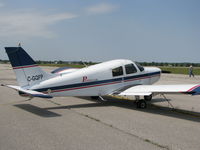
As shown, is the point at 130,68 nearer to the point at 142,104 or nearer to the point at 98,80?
the point at 98,80

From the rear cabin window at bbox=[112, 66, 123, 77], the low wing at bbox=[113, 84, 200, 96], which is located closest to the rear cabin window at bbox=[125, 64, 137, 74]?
the rear cabin window at bbox=[112, 66, 123, 77]

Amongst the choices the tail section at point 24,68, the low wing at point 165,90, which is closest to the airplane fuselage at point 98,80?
the tail section at point 24,68

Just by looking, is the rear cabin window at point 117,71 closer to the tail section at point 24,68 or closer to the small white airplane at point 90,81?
the small white airplane at point 90,81

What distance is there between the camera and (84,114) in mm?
8695

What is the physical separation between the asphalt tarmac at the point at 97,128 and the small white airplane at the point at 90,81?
78 centimetres

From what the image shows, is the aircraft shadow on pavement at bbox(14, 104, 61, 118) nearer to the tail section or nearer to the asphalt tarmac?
the asphalt tarmac

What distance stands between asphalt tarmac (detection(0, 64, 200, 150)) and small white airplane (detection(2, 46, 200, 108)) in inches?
30.6

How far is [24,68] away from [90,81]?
2.85 m

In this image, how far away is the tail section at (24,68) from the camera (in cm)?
895

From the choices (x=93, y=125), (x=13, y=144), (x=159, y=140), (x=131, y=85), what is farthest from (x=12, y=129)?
(x=131, y=85)

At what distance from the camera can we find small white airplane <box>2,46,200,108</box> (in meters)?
9.00

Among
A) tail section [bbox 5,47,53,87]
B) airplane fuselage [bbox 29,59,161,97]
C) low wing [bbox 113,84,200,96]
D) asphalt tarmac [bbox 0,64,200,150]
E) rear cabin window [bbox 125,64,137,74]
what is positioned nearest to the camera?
asphalt tarmac [bbox 0,64,200,150]

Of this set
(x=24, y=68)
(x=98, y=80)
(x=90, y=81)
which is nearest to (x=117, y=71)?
(x=98, y=80)

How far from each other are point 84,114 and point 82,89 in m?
1.70
